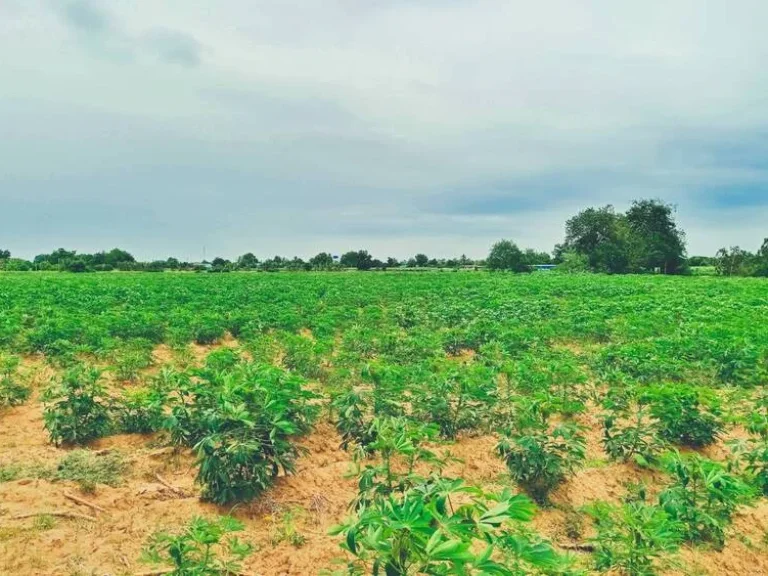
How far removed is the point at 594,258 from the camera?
7275cm

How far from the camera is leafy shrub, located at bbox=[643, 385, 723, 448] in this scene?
5.92 metres

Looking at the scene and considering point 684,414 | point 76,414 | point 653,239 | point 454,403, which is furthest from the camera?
point 653,239

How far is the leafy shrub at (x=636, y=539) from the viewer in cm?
328

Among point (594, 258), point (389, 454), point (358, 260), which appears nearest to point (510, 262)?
point (594, 258)

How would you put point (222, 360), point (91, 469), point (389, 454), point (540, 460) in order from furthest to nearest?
point (222, 360)
point (91, 469)
point (540, 460)
point (389, 454)

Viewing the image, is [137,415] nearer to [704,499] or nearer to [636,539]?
[636,539]

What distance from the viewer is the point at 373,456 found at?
18.5 ft

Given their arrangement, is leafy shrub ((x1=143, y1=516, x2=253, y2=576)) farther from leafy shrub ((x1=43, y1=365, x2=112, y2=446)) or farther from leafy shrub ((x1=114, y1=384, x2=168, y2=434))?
leafy shrub ((x1=43, y1=365, x2=112, y2=446))

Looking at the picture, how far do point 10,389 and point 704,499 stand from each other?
8.00 m

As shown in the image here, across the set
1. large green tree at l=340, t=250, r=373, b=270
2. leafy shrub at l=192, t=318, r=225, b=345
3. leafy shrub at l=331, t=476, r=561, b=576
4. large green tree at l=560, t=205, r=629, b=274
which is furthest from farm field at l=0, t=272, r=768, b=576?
large green tree at l=340, t=250, r=373, b=270

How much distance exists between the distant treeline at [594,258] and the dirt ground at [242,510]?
68.8m

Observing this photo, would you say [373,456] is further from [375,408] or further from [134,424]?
[134,424]

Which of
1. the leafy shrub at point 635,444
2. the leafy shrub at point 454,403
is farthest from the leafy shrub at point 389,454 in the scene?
the leafy shrub at point 635,444

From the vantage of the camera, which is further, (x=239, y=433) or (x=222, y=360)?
(x=222, y=360)
